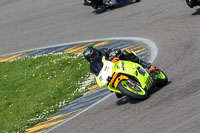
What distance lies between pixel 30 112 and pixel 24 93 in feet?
5.64

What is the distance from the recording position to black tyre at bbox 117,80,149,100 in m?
8.93

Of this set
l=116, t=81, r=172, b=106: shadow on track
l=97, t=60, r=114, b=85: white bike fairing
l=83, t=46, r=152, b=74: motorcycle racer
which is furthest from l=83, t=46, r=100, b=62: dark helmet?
l=116, t=81, r=172, b=106: shadow on track

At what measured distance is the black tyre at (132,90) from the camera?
8.93 meters

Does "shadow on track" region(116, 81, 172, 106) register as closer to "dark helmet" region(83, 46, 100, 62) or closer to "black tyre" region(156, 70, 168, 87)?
"black tyre" region(156, 70, 168, 87)

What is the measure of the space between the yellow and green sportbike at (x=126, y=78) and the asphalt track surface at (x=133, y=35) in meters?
0.24

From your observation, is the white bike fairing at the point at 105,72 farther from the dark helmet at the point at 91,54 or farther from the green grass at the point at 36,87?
the green grass at the point at 36,87

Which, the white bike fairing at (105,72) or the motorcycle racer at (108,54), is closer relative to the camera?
the white bike fairing at (105,72)

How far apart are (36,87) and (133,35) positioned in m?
3.81

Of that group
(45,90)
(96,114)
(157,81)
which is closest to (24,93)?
(45,90)

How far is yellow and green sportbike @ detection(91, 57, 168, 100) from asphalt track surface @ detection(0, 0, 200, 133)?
24 centimetres

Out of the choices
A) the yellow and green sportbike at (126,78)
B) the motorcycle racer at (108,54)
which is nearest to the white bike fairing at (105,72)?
the yellow and green sportbike at (126,78)

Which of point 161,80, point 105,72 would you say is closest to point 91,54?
point 105,72

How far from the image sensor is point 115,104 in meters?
9.77

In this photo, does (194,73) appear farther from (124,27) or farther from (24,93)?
(124,27)
